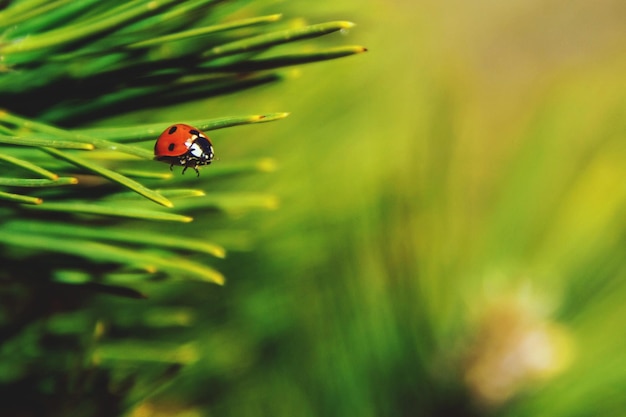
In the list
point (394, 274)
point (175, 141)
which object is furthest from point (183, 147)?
point (394, 274)

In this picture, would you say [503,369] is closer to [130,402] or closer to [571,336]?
[571,336]

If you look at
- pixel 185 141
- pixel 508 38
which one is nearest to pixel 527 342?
pixel 185 141

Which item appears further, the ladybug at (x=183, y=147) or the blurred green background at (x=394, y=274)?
the blurred green background at (x=394, y=274)

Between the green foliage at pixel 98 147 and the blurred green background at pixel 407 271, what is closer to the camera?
the green foliage at pixel 98 147

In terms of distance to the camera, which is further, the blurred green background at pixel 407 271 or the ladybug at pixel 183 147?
the blurred green background at pixel 407 271

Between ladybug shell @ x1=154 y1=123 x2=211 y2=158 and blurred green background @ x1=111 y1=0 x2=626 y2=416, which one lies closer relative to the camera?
ladybug shell @ x1=154 y1=123 x2=211 y2=158
